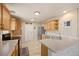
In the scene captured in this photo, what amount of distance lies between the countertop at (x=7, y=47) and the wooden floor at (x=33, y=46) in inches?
5.3

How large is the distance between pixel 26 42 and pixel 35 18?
1.16ft

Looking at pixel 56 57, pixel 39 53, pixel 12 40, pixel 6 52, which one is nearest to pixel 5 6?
pixel 12 40

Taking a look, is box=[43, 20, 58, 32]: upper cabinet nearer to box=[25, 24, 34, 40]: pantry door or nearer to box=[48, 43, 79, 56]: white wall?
box=[25, 24, 34, 40]: pantry door

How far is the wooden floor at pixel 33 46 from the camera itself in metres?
1.37

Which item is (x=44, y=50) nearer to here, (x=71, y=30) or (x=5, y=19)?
(x=71, y=30)

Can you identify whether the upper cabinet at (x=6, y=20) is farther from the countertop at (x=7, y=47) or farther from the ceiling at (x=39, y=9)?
the countertop at (x=7, y=47)

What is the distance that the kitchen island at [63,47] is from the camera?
4.34 feet

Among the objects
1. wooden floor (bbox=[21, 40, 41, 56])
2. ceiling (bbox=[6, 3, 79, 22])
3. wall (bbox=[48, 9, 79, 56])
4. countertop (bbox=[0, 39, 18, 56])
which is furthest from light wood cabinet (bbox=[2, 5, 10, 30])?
wall (bbox=[48, 9, 79, 56])

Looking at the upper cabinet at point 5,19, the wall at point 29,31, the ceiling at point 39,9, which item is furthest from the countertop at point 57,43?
the upper cabinet at point 5,19

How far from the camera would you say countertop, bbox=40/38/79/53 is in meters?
1.36

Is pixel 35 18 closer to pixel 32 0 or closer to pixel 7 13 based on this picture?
pixel 32 0

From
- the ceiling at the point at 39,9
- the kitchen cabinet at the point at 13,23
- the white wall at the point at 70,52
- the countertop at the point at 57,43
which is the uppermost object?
the ceiling at the point at 39,9

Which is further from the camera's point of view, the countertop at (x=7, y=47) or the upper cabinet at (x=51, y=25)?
the upper cabinet at (x=51, y=25)

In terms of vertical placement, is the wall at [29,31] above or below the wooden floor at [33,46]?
above
